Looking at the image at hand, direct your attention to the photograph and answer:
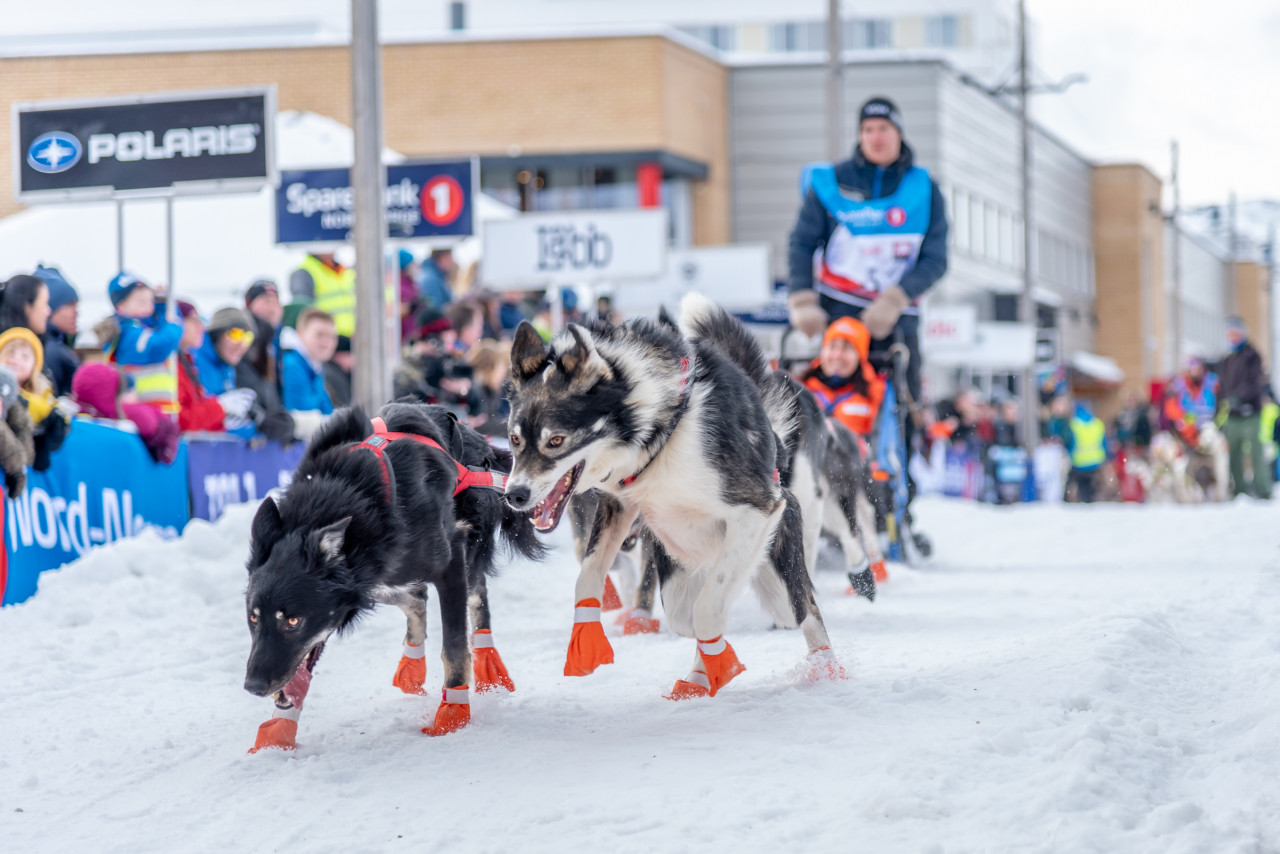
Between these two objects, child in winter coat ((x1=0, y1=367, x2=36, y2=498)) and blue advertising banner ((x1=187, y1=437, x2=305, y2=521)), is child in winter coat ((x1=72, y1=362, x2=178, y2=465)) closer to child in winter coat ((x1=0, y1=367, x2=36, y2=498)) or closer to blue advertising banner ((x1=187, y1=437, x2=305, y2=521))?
blue advertising banner ((x1=187, y1=437, x2=305, y2=521))

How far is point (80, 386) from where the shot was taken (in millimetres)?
6531

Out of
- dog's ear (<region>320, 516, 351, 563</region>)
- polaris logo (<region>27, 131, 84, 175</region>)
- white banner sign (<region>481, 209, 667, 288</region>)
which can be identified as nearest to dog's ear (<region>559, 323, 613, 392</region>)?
dog's ear (<region>320, 516, 351, 563</region>)

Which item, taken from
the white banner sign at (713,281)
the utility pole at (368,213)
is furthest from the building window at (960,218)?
the utility pole at (368,213)

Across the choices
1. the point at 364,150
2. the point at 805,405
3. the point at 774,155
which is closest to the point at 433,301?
the point at 364,150

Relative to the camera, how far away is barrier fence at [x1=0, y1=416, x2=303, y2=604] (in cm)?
540

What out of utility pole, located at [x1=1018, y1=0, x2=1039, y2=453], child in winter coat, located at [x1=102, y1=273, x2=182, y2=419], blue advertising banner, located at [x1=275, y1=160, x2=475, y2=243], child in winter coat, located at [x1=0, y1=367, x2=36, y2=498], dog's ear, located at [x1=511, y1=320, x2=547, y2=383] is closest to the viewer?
dog's ear, located at [x1=511, y1=320, x2=547, y2=383]

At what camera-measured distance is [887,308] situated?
6395mm

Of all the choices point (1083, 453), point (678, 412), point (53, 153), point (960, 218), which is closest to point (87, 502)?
point (53, 153)

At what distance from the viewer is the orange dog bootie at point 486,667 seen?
395cm

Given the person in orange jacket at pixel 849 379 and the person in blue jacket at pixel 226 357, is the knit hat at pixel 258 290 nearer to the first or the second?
the person in blue jacket at pixel 226 357

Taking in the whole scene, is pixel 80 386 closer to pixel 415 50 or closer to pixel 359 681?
pixel 359 681

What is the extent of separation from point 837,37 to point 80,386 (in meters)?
13.2

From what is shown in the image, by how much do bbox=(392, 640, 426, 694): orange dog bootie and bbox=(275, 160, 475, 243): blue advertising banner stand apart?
6594mm

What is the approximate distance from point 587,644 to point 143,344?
4.25m
